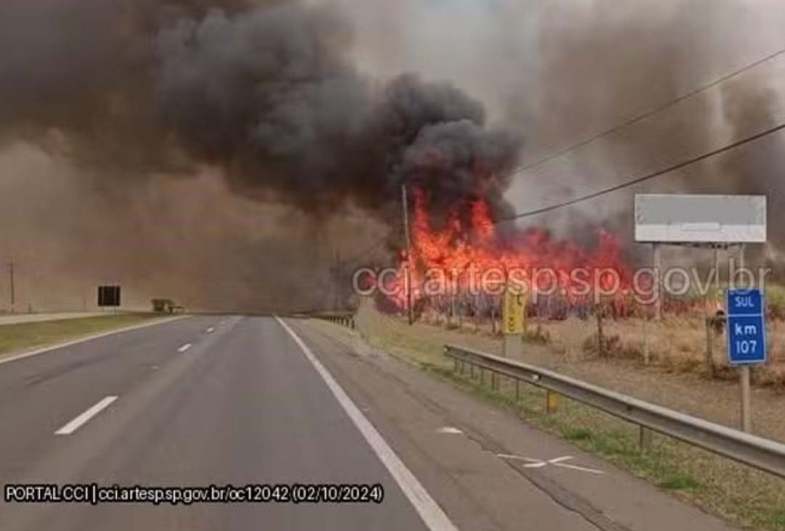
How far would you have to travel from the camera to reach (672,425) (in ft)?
30.1

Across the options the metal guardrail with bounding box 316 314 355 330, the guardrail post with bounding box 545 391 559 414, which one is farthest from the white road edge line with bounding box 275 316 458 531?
the metal guardrail with bounding box 316 314 355 330

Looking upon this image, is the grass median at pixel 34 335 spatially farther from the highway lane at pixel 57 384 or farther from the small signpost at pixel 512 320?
the small signpost at pixel 512 320

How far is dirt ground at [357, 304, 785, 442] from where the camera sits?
54.6 feet

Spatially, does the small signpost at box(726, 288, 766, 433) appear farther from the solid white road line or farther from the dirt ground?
the solid white road line

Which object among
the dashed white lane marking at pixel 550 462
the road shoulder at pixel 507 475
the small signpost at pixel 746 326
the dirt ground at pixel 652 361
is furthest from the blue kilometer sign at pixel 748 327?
the dashed white lane marking at pixel 550 462

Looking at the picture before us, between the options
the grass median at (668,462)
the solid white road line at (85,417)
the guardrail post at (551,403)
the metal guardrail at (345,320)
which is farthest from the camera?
the metal guardrail at (345,320)

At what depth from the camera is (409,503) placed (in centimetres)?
730

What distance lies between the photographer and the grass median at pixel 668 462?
7785mm

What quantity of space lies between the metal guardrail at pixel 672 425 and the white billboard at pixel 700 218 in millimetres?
13084

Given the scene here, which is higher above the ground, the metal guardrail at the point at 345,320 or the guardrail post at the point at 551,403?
the metal guardrail at the point at 345,320

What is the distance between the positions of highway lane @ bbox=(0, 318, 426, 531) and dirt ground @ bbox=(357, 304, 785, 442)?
622cm

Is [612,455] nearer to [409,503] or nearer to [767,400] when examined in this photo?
[409,503]

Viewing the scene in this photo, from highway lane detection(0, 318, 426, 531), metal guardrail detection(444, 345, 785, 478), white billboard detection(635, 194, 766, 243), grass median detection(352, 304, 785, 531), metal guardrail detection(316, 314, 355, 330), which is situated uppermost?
white billboard detection(635, 194, 766, 243)

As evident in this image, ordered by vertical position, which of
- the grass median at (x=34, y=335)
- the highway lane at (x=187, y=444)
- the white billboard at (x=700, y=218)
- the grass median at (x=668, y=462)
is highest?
the white billboard at (x=700, y=218)
